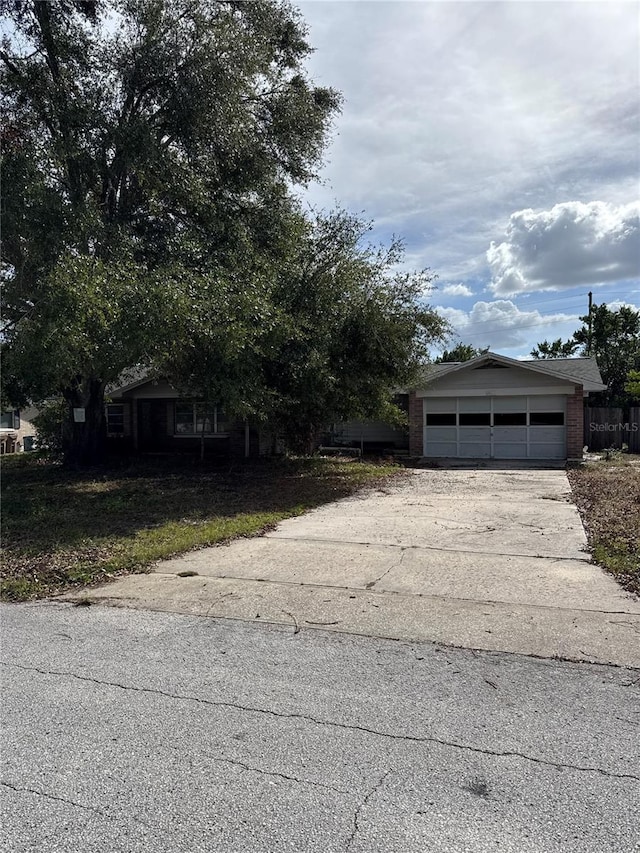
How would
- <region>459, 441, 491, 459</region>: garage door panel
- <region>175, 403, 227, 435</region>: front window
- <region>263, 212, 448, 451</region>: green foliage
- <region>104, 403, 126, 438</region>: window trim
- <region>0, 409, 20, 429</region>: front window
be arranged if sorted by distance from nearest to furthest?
<region>263, 212, 448, 451</region>: green foliage → <region>459, 441, 491, 459</region>: garage door panel → <region>175, 403, 227, 435</region>: front window → <region>104, 403, 126, 438</region>: window trim → <region>0, 409, 20, 429</region>: front window

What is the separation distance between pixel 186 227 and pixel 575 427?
13.3 meters

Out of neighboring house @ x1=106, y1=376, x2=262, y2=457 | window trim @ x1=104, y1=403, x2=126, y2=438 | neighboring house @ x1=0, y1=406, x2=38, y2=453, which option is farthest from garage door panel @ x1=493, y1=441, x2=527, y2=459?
neighboring house @ x1=0, y1=406, x2=38, y2=453

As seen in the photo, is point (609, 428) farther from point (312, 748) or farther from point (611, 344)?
point (312, 748)

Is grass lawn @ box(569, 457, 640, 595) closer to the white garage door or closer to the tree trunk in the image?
the white garage door

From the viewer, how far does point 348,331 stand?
556 inches

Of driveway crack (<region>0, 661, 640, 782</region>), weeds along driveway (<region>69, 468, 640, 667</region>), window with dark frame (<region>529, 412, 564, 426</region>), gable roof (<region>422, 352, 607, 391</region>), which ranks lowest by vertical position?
driveway crack (<region>0, 661, 640, 782</region>)

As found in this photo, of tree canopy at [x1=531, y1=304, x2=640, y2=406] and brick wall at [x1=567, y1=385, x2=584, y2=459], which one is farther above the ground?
tree canopy at [x1=531, y1=304, x2=640, y2=406]

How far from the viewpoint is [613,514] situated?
9.80 meters

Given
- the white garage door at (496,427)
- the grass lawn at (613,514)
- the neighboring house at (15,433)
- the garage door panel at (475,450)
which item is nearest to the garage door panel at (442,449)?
the white garage door at (496,427)

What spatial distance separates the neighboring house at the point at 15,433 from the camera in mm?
26844

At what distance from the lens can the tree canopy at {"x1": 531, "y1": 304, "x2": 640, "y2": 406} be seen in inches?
1233

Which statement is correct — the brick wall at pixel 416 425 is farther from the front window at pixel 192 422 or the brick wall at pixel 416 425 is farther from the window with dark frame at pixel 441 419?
the front window at pixel 192 422

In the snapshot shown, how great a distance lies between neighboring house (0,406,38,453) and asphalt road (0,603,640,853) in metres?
24.7

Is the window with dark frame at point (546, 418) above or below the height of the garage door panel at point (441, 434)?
above
